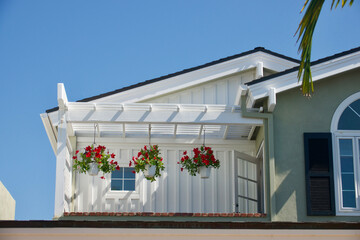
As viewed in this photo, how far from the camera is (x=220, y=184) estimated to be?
1547cm

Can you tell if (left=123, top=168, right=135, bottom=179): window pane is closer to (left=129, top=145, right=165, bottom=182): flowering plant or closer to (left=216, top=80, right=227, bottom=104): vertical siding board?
(left=129, top=145, right=165, bottom=182): flowering plant

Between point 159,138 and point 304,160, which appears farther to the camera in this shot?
point 159,138

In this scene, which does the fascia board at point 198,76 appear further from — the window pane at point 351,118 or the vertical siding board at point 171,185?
the window pane at point 351,118

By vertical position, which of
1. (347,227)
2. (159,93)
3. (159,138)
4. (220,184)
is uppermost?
→ (159,93)

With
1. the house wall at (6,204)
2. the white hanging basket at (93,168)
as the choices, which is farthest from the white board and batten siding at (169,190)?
the house wall at (6,204)

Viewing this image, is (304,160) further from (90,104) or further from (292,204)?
(90,104)

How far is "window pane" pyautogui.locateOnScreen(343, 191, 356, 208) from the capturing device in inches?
504

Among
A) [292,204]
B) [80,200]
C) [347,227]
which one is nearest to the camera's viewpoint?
[347,227]

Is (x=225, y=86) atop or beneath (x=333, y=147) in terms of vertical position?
atop

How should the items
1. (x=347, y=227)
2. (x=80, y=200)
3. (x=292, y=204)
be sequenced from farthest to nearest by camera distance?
(x=80, y=200) → (x=292, y=204) → (x=347, y=227)

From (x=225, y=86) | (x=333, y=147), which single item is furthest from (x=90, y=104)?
(x=333, y=147)

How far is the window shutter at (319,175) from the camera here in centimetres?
1273

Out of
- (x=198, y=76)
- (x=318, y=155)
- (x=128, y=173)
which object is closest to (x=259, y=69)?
(x=198, y=76)

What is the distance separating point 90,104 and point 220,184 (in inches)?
151
